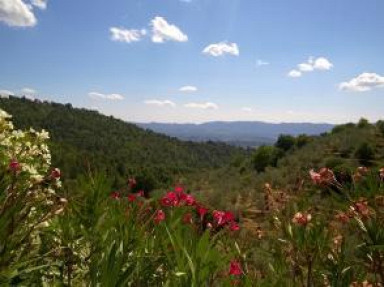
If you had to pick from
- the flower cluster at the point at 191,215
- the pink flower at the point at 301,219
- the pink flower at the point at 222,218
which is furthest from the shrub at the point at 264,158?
the pink flower at the point at 301,219

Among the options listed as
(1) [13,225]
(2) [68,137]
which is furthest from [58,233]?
(2) [68,137]

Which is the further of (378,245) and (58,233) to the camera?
(58,233)

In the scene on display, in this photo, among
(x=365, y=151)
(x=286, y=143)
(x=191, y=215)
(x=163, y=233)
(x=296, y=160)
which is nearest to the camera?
(x=163, y=233)

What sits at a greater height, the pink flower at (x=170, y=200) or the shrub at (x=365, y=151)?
the pink flower at (x=170, y=200)

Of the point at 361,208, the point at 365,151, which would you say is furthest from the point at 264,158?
the point at 361,208

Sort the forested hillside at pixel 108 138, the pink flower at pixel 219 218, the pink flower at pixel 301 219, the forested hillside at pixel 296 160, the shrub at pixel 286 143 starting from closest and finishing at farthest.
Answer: the pink flower at pixel 301 219 → the pink flower at pixel 219 218 → the forested hillside at pixel 296 160 → the shrub at pixel 286 143 → the forested hillside at pixel 108 138

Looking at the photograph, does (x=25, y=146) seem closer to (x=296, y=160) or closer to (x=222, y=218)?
(x=222, y=218)

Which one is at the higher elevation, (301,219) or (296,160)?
(301,219)

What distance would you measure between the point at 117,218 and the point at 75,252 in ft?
1.26

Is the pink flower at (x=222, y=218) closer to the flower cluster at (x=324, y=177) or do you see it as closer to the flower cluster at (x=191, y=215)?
the flower cluster at (x=191, y=215)

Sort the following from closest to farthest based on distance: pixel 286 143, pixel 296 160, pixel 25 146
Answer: pixel 25 146, pixel 296 160, pixel 286 143

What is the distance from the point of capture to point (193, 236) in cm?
191

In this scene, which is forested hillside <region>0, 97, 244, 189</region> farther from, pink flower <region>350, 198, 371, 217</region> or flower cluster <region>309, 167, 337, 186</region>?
pink flower <region>350, 198, 371, 217</region>

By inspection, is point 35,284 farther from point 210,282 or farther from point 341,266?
point 341,266
